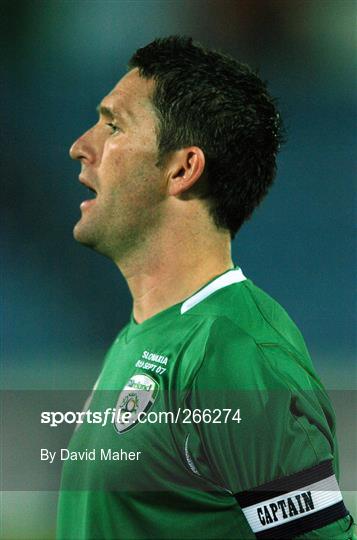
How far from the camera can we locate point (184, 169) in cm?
188

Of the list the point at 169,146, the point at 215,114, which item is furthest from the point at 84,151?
the point at 215,114

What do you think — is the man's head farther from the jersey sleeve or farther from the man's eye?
the jersey sleeve

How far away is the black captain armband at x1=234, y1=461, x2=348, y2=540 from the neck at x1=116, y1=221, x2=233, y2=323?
491mm

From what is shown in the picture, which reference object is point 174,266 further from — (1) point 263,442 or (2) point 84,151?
(1) point 263,442

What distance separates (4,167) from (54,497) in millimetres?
2107

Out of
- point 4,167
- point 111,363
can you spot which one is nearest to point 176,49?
point 111,363

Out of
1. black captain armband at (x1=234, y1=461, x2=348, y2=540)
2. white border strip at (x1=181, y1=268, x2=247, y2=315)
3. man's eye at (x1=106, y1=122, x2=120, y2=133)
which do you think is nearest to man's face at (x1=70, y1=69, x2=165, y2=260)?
man's eye at (x1=106, y1=122, x2=120, y2=133)

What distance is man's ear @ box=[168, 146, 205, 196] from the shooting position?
6.14 ft

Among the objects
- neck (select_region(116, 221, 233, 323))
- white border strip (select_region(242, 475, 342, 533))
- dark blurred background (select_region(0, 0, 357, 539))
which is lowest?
white border strip (select_region(242, 475, 342, 533))

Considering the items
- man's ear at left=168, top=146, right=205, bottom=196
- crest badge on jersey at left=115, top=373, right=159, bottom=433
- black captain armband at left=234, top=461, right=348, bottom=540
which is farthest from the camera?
man's ear at left=168, top=146, right=205, bottom=196

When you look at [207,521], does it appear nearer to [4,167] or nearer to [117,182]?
[117,182]

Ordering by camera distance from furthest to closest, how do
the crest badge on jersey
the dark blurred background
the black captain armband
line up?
the dark blurred background, the crest badge on jersey, the black captain armband

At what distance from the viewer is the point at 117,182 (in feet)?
6.18

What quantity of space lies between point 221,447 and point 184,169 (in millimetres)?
660
